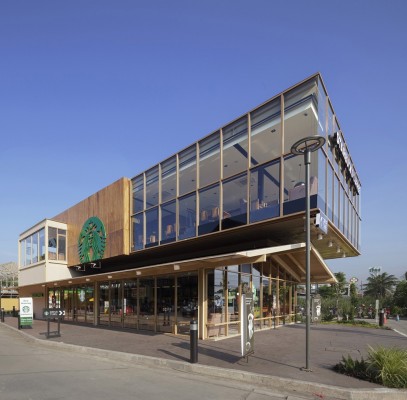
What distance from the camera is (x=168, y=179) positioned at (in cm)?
2158

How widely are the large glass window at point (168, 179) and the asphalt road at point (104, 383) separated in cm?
1133

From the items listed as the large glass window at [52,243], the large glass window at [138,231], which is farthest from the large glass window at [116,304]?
the large glass window at [52,243]

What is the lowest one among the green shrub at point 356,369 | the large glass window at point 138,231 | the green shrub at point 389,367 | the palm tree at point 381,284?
the palm tree at point 381,284

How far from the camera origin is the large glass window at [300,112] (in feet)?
49.9

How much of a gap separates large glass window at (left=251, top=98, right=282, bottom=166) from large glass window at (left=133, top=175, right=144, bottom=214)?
8813mm

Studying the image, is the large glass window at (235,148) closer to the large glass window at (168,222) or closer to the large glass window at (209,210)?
the large glass window at (209,210)

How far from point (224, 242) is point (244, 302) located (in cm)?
963

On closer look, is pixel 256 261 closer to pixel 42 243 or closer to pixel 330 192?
pixel 330 192

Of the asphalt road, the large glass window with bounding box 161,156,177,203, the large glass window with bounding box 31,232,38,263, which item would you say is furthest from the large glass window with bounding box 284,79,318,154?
the large glass window with bounding box 31,232,38,263

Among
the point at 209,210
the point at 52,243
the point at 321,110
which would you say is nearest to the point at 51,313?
the point at 209,210

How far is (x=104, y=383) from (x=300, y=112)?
12029 millimetres

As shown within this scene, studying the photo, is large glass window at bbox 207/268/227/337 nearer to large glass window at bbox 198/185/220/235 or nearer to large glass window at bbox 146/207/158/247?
large glass window at bbox 198/185/220/235

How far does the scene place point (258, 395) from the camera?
7395mm

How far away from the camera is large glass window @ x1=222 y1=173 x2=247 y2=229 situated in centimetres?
1684
